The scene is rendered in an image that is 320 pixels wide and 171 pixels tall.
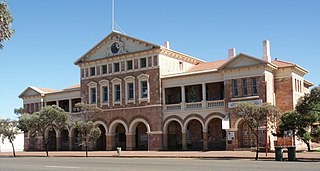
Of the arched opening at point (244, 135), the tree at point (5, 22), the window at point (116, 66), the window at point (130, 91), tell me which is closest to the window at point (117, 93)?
the window at point (130, 91)

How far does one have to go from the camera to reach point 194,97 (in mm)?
46781

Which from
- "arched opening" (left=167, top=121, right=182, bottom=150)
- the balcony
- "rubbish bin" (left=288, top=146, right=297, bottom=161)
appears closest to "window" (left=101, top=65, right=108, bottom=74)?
the balcony

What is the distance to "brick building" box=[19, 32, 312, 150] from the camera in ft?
135

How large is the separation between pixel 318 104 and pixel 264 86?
639 centimetres

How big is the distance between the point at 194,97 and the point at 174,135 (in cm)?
462

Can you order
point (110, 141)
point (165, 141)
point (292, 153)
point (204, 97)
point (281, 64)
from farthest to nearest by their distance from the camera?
point (110, 141)
point (165, 141)
point (204, 97)
point (281, 64)
point (292, 153)

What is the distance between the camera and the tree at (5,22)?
1110cm

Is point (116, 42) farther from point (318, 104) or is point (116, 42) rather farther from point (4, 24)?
point (4, 24)

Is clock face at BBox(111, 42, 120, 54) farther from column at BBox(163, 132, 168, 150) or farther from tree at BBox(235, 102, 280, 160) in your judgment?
tree at BBox(235, 102, 280, 160)

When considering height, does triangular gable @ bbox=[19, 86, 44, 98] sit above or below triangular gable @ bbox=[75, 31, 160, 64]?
below

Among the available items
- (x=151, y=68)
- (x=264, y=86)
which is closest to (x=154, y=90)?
(x=151, y=68)

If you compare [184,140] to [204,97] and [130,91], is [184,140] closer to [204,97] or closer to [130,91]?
[204,97]

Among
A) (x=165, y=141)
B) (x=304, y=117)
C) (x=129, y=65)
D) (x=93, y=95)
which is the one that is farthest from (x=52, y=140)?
(x=304, y=117)

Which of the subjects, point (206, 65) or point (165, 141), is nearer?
point (165, 141)
